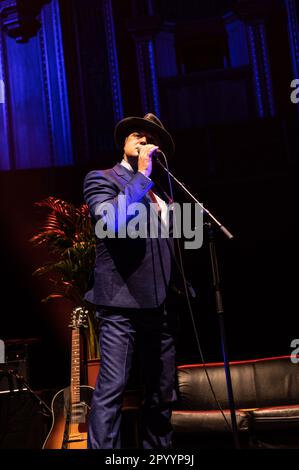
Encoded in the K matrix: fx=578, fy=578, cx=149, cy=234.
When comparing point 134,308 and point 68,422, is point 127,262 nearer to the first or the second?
point 134,308

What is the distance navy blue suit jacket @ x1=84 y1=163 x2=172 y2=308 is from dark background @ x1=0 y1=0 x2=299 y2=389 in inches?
85.6

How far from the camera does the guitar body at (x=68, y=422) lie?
3.08m

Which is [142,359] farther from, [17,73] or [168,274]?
[17,73]

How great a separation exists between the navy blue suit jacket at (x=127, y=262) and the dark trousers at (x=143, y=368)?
6 centimetres

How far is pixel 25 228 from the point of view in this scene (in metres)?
5.13

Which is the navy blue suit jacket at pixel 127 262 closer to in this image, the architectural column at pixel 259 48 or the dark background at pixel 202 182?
the dark background at pixel 202 182

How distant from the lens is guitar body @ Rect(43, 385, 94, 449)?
3.08m

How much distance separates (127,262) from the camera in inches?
99.5

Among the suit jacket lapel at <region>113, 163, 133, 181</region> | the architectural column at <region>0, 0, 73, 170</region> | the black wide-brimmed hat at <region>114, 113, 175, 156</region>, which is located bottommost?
the suit jacket lapel at <region>113, 163, 133, 181</region>

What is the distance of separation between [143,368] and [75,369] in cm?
102

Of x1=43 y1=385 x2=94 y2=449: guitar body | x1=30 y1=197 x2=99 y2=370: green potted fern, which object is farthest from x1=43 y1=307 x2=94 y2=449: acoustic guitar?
x1=30 y1=197 x2=99 y2=370: green potted fern

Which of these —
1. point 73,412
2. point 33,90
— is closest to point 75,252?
point 73,412

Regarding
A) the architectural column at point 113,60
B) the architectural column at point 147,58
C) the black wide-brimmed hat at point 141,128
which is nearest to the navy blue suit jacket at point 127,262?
the black wide-brimmed hat at point 141,128

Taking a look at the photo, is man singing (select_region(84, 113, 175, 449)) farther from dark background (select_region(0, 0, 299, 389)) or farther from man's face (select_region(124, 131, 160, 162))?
dark background (select_region(0, 0, 299, 389))
